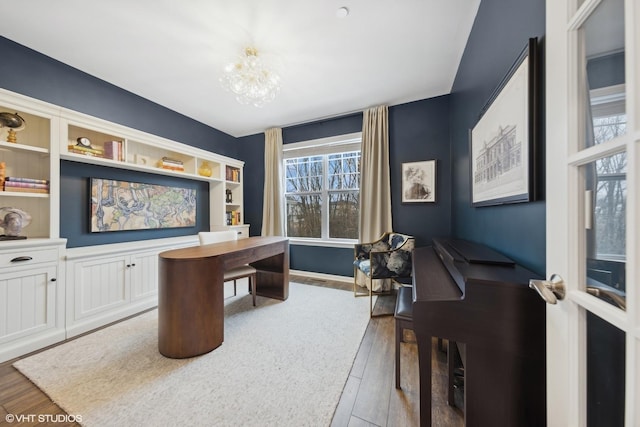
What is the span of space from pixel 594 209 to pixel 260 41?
2.48 metres

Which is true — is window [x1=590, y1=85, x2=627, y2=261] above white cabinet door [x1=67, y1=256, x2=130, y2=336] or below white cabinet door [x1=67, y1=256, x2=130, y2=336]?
above

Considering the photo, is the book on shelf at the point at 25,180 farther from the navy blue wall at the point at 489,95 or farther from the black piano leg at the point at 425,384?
the navy blue wall at the point at 489,95

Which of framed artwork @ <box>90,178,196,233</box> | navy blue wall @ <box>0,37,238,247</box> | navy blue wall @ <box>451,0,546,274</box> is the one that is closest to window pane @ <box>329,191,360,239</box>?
navy blue wall @ <box>451,0,546,274</box>

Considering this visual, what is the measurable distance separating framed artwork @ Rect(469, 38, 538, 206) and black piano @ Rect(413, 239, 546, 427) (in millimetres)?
492

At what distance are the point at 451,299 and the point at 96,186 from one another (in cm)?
354

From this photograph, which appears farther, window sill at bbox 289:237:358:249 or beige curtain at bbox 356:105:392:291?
window sill at bbox 289:237:358:249

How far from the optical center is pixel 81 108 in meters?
2.38

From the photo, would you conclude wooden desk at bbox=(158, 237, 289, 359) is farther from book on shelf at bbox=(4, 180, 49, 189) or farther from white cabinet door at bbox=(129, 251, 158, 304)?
book on shelf at bbox=(4, 180, 49, 189)

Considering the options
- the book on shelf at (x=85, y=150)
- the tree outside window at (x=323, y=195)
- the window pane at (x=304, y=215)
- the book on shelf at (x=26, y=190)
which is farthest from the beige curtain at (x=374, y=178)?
the book on shelf at (x=26, y=190)

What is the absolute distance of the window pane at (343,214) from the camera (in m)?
3.60

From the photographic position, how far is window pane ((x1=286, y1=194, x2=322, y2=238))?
152 inches

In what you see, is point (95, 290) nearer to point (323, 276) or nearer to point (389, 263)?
point (323, 276)

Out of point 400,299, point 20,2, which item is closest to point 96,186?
point 20,2

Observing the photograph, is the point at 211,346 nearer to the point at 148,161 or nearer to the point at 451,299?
the point at 451,299
